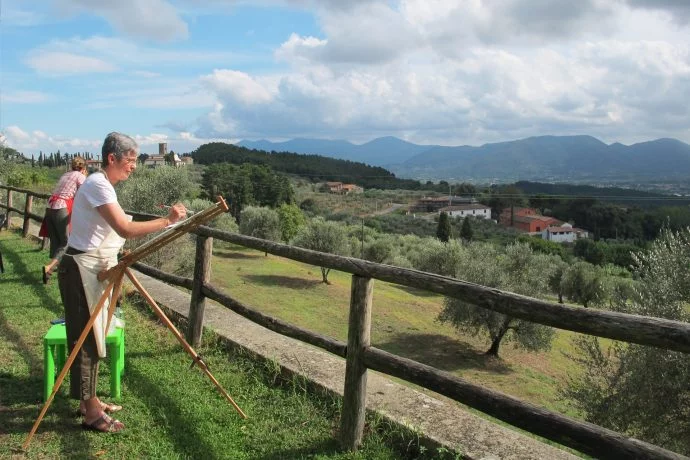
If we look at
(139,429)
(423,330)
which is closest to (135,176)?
(423,330)

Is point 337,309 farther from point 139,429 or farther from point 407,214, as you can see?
point 407,214

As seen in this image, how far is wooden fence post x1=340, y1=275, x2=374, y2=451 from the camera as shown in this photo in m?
3.58

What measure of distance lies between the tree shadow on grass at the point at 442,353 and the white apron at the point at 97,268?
2144cm

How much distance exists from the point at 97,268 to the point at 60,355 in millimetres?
1177

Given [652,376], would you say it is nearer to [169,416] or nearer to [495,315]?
[169,416]

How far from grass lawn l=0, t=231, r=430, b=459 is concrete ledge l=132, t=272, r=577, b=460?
0.54ft

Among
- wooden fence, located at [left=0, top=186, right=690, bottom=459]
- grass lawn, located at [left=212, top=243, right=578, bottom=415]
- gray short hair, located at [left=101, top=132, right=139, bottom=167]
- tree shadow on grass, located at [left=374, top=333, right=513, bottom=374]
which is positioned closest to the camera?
wooden fence, located at [left=0, top=186, right=690, bottom=459]

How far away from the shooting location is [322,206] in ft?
330

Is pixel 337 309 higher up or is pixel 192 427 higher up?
pixel 192 427

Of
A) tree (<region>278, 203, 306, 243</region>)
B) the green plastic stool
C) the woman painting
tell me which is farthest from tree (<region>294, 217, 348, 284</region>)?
the woman painting

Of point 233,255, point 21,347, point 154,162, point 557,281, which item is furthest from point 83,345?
point 154,162

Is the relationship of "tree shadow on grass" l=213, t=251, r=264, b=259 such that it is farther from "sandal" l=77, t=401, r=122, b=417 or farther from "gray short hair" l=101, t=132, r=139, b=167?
"gray short hair" l=101, t=132, r=139, b=167

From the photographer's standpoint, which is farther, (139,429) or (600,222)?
(600,222)

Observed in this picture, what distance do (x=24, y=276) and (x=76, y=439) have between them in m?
6.28
